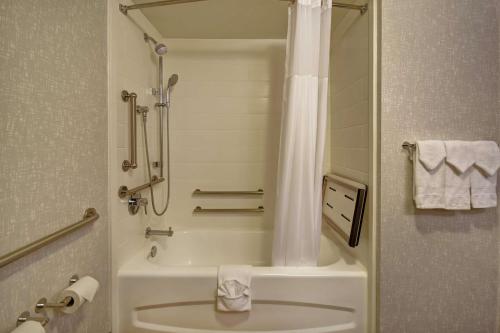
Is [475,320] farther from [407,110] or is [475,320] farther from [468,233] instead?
[407,110]

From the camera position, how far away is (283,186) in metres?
1.56

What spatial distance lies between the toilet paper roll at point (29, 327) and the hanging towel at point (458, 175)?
5.54 ft

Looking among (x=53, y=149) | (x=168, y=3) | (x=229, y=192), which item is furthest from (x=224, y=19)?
(x=53, y=149)

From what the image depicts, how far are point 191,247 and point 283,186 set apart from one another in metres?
1.21

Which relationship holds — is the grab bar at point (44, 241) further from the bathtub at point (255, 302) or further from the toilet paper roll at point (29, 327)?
the bathtub at point (255, 302)

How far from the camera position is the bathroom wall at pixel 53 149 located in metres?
0.85

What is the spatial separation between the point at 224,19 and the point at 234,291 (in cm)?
176

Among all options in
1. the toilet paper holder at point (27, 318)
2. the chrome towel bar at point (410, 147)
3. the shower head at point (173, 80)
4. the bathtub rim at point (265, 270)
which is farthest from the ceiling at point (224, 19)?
the toilet paper holder at point (27, 318)

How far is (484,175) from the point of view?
138 cm

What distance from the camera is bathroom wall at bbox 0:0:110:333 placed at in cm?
85

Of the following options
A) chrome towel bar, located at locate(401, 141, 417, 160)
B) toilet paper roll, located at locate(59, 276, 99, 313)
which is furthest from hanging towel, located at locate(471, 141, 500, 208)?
toilet paper roll, located at locate(59, 276, 99, 313)

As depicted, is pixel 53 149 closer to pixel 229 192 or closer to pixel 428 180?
pixel 229 192

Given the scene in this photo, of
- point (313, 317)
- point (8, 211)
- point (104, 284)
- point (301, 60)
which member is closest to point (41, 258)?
point (8, 211)

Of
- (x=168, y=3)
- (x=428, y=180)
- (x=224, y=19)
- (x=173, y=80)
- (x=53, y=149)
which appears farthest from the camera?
(x=173, y=80)
